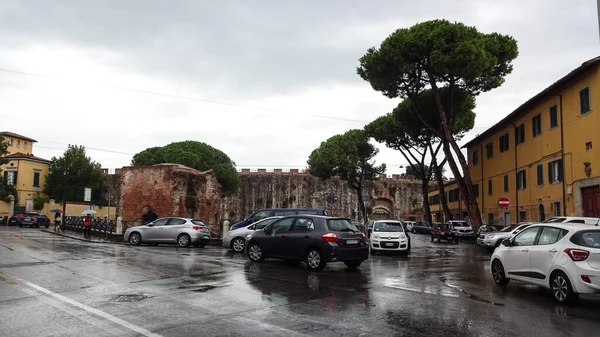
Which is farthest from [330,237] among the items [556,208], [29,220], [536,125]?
[29,220]

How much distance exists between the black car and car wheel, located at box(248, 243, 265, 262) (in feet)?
0.82

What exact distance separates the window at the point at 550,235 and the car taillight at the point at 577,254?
1.79ft

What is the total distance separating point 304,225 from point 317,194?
60.7 meters

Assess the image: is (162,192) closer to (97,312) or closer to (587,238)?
(97,312)

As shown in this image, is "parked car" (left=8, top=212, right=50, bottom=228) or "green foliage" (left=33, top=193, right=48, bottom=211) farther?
"green foliage" (left=33, top=193, right=48, bottom=211)

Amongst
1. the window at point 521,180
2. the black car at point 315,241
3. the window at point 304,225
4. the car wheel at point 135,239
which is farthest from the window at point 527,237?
the window at point 521,180

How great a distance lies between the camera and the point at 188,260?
1533 cm

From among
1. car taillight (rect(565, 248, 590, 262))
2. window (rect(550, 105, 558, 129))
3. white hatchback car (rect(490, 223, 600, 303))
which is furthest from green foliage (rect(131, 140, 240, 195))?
car taillight (rect(565, 248, 590, 262))

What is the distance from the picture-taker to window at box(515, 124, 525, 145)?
31828 mm

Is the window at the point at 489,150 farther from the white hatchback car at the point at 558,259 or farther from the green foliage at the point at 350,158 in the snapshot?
the white hatchback car at the point at 558,259

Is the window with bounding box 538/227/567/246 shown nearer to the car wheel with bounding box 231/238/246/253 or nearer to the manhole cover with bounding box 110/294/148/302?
the manhole cover with bounding box 110/294/148/302

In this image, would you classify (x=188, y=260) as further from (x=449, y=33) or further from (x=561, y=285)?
(x=449, y=33)

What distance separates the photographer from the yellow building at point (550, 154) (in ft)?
75.9

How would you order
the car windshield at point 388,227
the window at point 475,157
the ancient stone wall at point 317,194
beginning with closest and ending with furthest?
the car windshield at point 388,227 → the window at point 475,157 → the ancient stone wall at point 317,194
